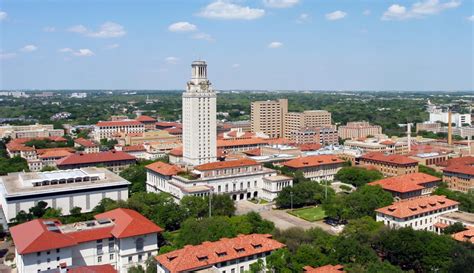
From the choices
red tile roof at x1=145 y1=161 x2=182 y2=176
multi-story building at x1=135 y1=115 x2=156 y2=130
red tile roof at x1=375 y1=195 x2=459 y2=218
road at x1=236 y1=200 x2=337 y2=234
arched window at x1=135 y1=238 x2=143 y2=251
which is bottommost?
road at x1=236 y1=200 x2=337 y2=234

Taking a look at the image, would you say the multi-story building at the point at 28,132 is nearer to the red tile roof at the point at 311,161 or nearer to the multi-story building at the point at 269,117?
the multi-story building at the point at 269,117

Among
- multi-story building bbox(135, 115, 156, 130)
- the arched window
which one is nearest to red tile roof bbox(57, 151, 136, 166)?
the arched window

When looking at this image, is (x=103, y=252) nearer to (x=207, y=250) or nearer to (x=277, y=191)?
(x=207, y=250)

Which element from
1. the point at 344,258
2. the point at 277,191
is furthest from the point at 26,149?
the point at 344,258

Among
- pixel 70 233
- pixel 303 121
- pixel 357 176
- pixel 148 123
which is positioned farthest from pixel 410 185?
pixel 148 123

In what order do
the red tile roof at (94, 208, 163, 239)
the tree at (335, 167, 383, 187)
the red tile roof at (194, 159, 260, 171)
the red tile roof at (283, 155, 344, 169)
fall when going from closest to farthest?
the red tile roof at (94, 208, 163, 239), the red tile roof at (194, 159, 260, 171), the tree at (335, 167, 383, 187), the red tile roof at (283, 155, 344, 169)

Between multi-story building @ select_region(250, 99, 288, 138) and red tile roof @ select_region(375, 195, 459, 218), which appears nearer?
red tile roof @ select_region(375, 195, 459, 218)

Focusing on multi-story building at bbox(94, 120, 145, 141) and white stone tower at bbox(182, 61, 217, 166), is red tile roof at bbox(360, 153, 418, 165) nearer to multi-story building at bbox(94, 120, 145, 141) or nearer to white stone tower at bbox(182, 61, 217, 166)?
white stone tower at bbox(182, 61, 217, 166)
